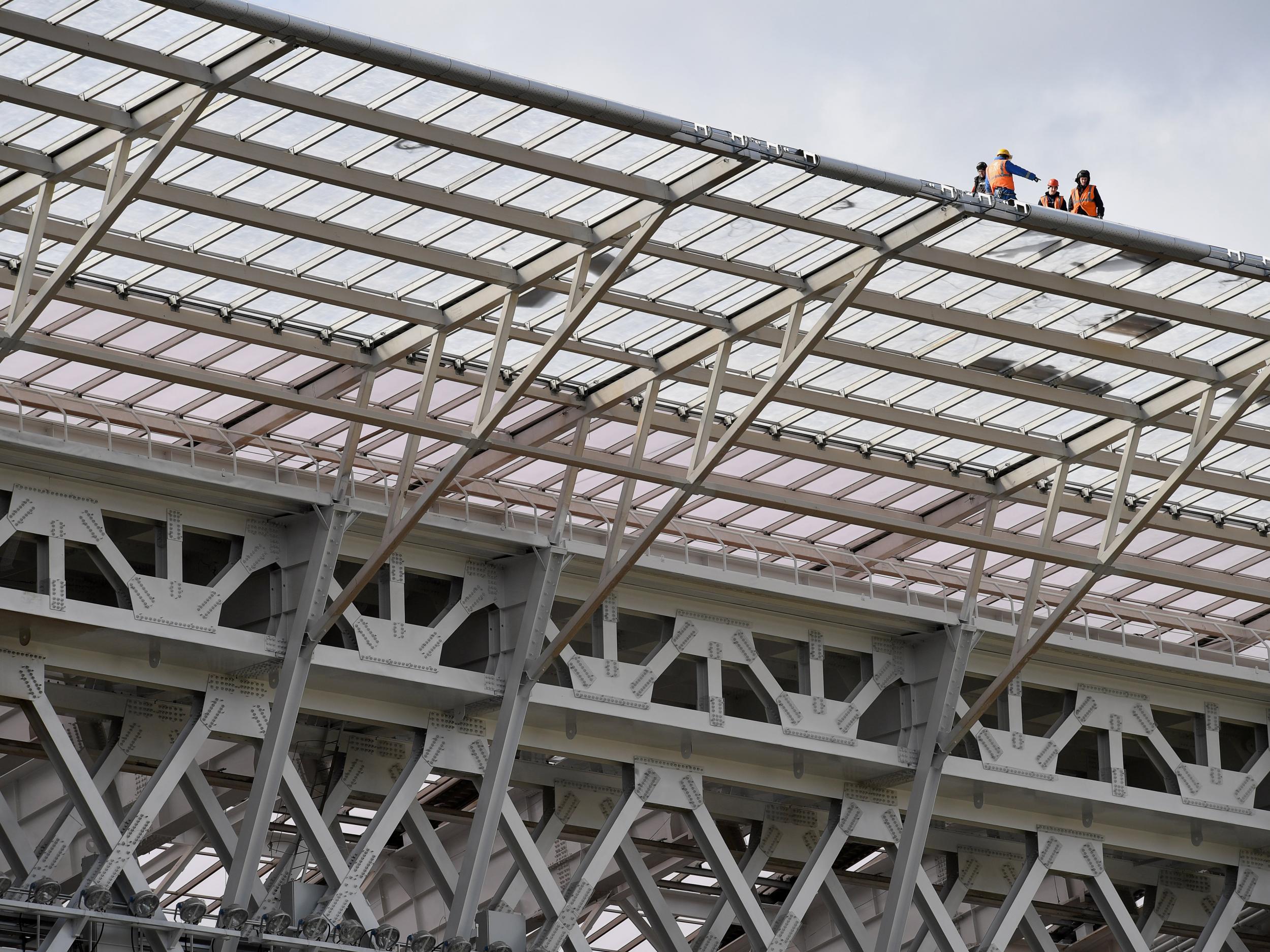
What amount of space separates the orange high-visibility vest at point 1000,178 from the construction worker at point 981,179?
77mm

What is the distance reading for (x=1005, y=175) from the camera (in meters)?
29.6

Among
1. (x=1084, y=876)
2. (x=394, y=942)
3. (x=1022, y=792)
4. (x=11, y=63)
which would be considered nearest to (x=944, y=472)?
(x=1022, y=792)

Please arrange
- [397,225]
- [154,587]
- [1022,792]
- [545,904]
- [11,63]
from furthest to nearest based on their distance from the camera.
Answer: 1. [1022,792]
2. [545,904]
3. [154,587]
4. [397,225]
5. [11,63]

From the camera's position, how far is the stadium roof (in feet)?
87.6

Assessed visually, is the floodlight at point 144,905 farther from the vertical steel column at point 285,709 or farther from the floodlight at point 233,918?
the vertical steel column at point 285,709

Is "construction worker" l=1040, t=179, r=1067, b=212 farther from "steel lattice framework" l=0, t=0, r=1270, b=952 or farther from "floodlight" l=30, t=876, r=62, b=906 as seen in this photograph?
"floodlight" l=30, t=876, r=62, b=906

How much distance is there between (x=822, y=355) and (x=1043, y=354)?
3.57 metres

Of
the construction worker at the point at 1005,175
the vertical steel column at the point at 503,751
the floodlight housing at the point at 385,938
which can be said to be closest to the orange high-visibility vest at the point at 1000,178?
the construction worker at the point at 1005,175

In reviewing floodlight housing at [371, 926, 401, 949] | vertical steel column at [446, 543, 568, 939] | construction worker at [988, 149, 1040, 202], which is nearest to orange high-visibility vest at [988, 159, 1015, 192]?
construction worker at [988, 149, 1040, 202]

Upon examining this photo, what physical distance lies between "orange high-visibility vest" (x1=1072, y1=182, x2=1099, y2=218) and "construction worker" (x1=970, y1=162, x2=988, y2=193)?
1.45 m

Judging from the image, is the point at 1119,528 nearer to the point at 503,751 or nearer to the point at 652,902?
the point at 652,902

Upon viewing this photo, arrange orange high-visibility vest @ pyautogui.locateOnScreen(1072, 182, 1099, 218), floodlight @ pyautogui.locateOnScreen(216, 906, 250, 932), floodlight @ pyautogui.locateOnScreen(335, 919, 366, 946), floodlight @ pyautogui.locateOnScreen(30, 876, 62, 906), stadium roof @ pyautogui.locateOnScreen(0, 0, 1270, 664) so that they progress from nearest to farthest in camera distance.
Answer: stadium roof @ pyautogui.locateOnScreen(0, 0, 1270, 664), orange high-visibility vest @ pyautogui.locateOnScreen(1072, 182, 1099, 218), floodlight @ pyautogui.locateOnScreen(30, 876, 62, 906), floodlight @ pyautogui.locateOnScreen(216, 906, 250, 932), floodlight @ pyautogui.locateOnScreen(335, 919, 366, 946)

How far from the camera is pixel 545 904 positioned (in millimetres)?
36031

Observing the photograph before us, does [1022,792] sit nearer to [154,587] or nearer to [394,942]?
[394,942]
